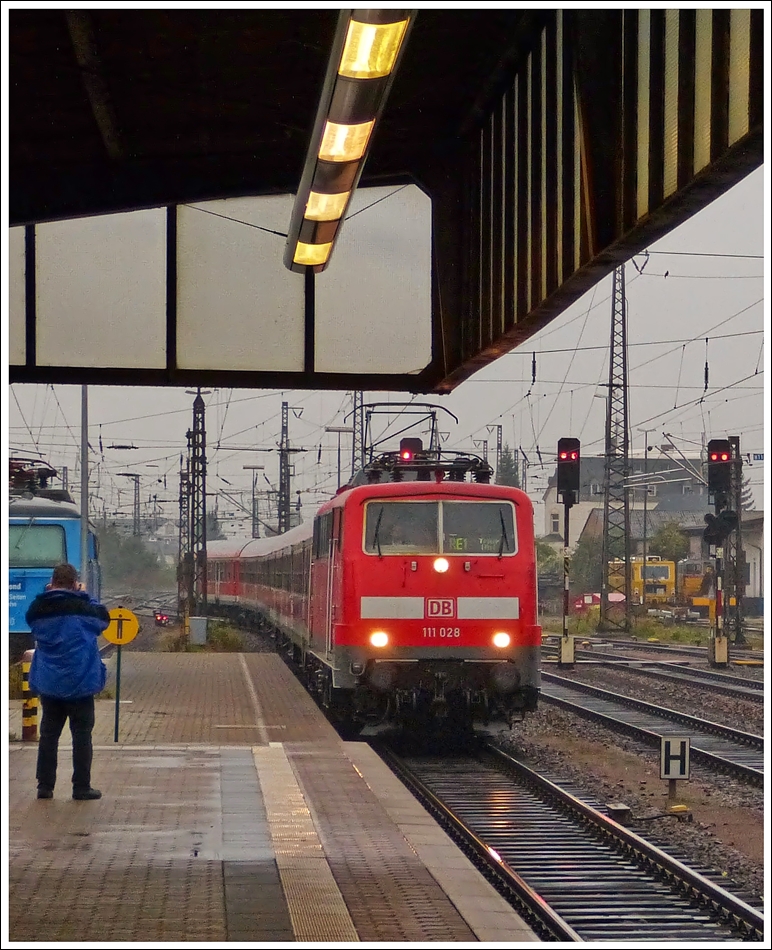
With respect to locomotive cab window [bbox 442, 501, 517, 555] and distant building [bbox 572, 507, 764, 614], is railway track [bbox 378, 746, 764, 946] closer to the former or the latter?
locomotive cab window [bbox 442, 501, 517, 555]

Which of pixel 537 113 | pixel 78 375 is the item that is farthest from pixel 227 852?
pixel 537 113

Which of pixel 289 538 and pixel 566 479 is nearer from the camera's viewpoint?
pixel 566 479

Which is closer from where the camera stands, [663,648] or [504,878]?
[504,878]

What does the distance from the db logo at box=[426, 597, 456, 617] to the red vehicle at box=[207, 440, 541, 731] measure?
0.4 inches

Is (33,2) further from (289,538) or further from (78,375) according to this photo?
(289,538)

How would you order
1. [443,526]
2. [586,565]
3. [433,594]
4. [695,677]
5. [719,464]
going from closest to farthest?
[433,594] < [443,526] < [719,464] < [695,677] < [586,565]

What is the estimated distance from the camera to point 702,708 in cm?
2027

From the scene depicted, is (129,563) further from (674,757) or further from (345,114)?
(345,114)

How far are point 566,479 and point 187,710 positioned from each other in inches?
373

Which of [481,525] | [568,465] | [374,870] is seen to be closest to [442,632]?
[481,525]

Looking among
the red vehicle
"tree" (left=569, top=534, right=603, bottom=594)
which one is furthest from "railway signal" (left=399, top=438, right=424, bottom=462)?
"tree" (left=569, top=534, right=603, bottom=594)

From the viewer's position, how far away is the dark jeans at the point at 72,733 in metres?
9.54

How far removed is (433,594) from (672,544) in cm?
4290

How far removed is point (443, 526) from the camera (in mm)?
14648
